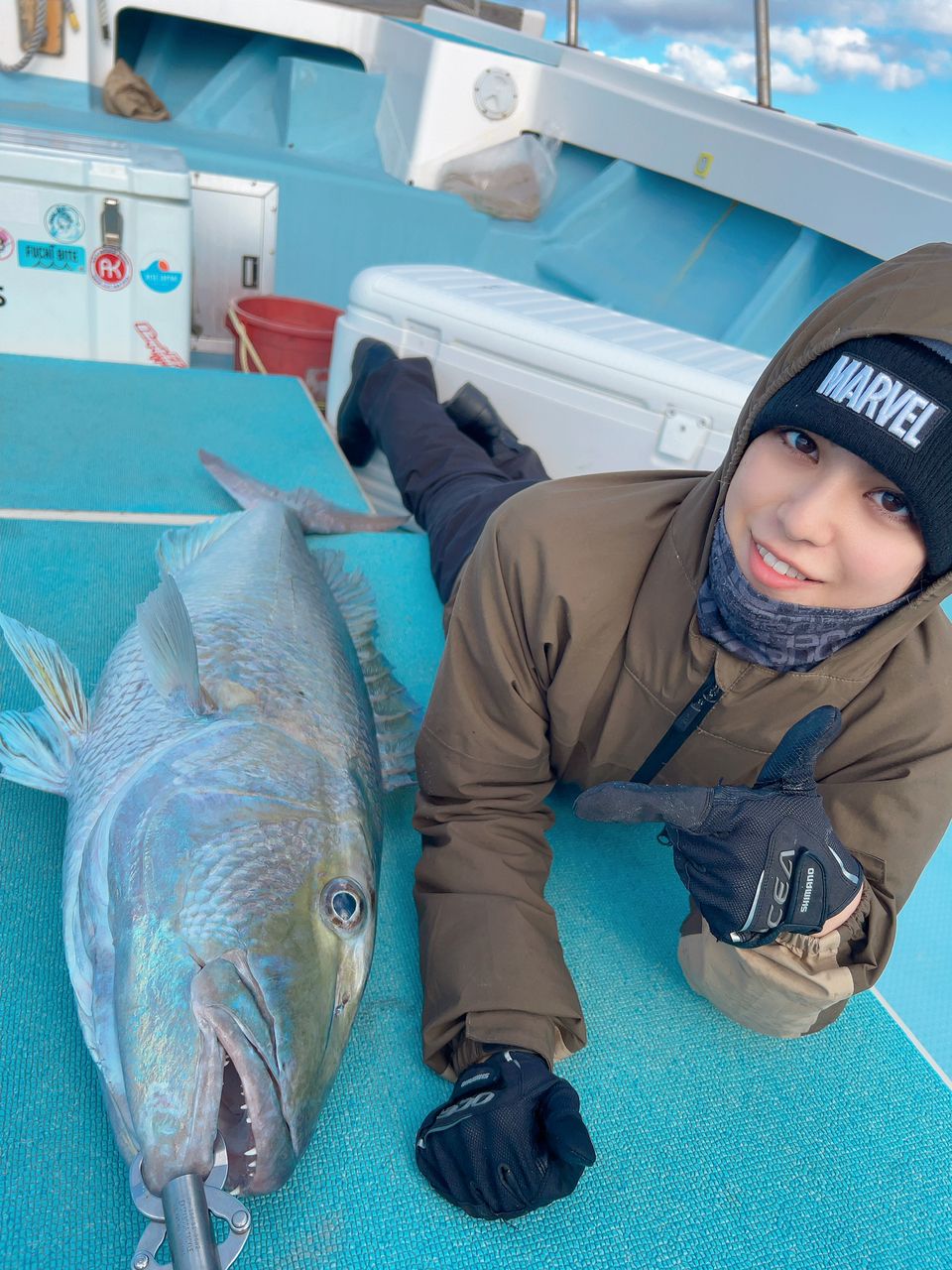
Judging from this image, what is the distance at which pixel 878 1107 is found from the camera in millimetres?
1562

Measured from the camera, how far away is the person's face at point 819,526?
47.6 inches

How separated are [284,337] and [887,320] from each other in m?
3.55

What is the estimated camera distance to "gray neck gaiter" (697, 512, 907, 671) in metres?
1.36

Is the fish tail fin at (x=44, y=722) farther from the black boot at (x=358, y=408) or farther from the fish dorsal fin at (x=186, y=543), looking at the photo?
the black boot at (x=358, y=408)

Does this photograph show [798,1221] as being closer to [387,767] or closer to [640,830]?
[640,830]

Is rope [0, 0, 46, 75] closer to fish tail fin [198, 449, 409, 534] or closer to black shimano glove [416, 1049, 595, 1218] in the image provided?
fish tail fin [198, 449, 409, 534]

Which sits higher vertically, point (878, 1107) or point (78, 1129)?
point (78, 1129)

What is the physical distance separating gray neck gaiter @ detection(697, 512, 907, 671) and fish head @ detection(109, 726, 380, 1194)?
73 centimetres

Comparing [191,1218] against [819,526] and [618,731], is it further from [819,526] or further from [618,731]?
[819,526]

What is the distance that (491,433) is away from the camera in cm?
310

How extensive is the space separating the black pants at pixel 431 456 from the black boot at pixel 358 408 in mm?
66

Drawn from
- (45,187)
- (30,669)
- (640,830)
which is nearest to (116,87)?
(45,187)

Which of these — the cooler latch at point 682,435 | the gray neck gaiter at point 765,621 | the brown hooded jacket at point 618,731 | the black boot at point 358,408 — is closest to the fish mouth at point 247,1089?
the brown hooded jacket at point 618,731

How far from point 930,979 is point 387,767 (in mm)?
1624
